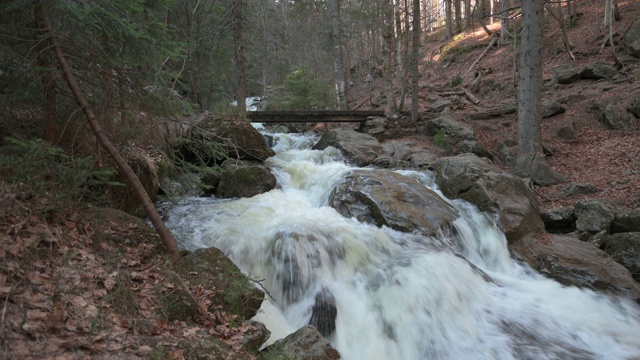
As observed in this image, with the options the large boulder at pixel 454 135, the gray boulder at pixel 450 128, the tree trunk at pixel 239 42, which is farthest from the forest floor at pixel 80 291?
the gray boulder at pixel 450 128

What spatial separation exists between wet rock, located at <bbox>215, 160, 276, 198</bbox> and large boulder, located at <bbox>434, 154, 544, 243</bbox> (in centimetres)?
474

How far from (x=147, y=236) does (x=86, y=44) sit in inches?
99.8

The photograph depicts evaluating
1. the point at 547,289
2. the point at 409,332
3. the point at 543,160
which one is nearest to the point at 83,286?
the point at 409,332

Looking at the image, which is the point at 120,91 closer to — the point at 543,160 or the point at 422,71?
the point at 543,160

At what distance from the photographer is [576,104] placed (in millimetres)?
14094

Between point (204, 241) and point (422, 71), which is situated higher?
point (422, 71)

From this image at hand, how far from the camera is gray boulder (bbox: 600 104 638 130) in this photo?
1196cm

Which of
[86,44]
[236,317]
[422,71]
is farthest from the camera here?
[422,71]

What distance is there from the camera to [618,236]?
24.5 feet

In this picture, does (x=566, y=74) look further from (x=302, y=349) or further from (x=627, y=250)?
(x=302, y=349)

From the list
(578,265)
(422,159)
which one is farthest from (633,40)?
(578,265)

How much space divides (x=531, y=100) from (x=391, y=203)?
6168 mm

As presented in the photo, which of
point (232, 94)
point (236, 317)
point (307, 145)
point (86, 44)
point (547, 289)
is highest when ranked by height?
point (232, 94)

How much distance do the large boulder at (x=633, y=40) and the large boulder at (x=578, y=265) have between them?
40.2 ft
